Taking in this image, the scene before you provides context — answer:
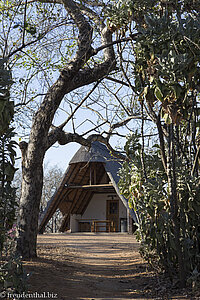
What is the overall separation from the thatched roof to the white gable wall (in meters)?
0.29

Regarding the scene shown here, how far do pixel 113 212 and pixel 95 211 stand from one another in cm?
122

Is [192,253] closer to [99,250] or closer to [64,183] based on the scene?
[99,250]

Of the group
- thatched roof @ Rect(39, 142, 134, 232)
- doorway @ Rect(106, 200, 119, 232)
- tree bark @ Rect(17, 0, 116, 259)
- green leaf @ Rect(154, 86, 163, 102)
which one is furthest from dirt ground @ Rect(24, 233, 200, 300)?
doorway @ Rect(106, 200, 119, 232)

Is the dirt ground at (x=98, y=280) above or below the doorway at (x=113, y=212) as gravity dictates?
below

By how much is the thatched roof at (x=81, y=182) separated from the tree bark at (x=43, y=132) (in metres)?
8.20

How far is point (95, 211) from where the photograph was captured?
20344mm

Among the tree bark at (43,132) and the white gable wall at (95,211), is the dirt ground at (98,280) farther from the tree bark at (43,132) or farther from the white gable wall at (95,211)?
the white gable wall at (95,211)

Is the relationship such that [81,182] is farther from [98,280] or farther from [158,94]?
[158,94]

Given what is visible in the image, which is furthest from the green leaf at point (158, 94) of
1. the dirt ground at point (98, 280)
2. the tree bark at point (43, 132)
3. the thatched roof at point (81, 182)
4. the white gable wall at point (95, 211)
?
the white gable wall at point (95, 211)

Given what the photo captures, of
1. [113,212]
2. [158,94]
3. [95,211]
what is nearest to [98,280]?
[158,94]

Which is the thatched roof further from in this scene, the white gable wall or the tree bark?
the tree bark

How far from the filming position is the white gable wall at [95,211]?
64.8ft

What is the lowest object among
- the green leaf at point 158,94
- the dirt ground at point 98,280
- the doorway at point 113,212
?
the dirt ground at point 98,280

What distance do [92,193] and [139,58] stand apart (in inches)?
663
